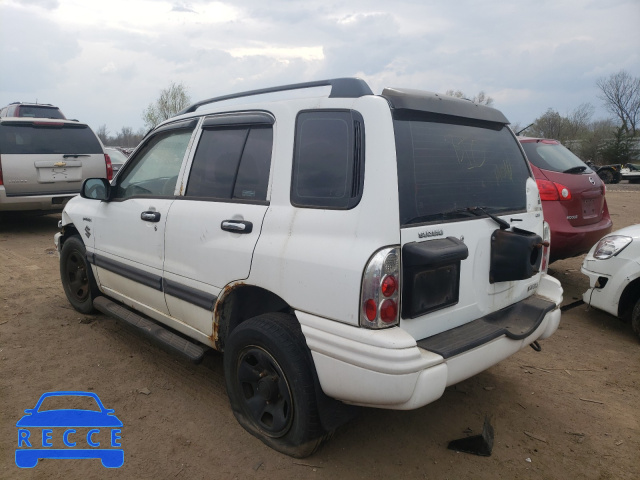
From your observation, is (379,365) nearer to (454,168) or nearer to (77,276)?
(454,168)

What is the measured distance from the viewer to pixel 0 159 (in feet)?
24.7

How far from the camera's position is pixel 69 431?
2.88m

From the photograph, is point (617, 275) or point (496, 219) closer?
point (496, 219)

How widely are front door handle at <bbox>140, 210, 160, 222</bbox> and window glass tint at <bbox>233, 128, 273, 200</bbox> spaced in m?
0.76

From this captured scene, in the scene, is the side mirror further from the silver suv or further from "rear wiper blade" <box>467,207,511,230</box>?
the silver suv

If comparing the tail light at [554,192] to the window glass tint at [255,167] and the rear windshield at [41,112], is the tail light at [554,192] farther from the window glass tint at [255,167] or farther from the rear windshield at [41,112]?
the rear windshield at [41,112]

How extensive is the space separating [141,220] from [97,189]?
70cm

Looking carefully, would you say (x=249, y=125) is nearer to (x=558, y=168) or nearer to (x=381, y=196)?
(x=381, y=196)

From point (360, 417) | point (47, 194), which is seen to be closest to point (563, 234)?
point (360, 417)

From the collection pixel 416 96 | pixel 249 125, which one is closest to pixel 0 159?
pixel 249 125

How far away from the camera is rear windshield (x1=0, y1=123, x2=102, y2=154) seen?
770 centimetres

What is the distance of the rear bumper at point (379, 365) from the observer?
2096mm

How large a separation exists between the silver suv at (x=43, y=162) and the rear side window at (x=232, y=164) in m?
6.05

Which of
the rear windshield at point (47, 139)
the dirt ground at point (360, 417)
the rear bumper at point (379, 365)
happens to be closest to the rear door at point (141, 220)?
the dirt ground at point (360, 417)
